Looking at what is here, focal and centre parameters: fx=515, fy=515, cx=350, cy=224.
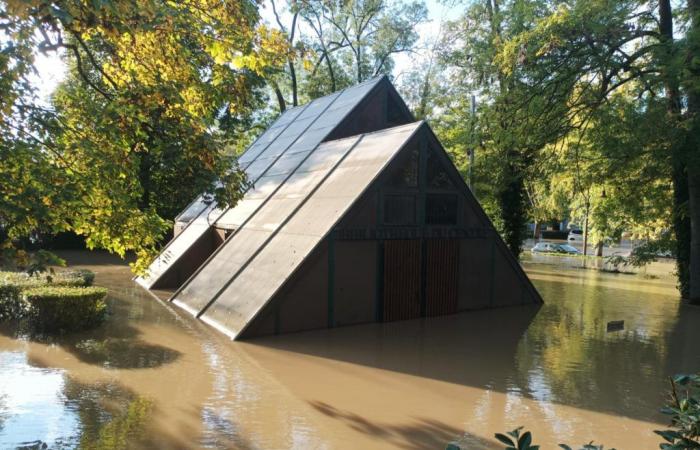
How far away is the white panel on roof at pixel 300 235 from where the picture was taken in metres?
10.9

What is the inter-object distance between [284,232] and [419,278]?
3.58 m

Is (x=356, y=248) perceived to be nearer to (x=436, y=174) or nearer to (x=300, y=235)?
(x=300, y=235)

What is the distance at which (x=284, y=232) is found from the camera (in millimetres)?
12328

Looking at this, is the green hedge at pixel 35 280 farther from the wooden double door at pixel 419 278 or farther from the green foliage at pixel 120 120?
the wooden double door at pixel 419 278

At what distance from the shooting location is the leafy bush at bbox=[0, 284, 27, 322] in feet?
37.3

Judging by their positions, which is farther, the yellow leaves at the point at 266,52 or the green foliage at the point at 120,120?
the yellow leaves at the point at 266,52

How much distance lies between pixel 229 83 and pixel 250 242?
6378 mm

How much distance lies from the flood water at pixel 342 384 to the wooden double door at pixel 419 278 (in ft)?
1.66

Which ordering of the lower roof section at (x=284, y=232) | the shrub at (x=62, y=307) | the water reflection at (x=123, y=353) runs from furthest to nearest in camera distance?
the lower roof section at (x=284, y=232) < the shrub at (x=62, y=307) < the water reflection at (x=123, y=353)

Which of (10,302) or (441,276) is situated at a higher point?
(441,276)

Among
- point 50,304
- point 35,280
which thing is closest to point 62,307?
point 50,304

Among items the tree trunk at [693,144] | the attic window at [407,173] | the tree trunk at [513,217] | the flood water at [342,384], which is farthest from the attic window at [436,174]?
the tree trunk at [513,217]

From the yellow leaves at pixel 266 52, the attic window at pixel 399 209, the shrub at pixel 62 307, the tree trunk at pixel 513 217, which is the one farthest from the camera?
the tree trunk at pixel 513 217

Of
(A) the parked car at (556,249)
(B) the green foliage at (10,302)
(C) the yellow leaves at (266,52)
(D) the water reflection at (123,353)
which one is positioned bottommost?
(D) the water reflection at (123,353)
